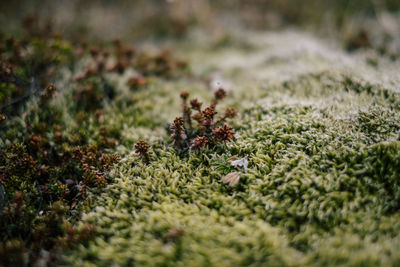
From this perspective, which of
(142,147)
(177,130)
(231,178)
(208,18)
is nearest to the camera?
(231,178)

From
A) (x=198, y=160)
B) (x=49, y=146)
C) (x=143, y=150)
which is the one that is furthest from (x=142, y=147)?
(x=49, y=146)

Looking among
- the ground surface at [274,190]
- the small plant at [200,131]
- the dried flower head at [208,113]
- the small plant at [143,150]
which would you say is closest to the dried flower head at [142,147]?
the small plant at [143,150]

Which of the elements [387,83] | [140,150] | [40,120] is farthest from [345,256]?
[40,120]

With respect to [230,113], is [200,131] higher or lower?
lower

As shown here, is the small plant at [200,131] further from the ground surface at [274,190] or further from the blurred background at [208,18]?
the blurred background at [208,18]

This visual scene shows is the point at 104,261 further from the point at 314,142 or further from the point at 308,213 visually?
the point at 314,142

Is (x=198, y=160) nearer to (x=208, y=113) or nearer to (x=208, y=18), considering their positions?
(x=208, y=113)

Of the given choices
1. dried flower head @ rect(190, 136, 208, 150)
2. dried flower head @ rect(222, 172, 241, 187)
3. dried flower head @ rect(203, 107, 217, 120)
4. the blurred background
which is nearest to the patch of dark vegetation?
dried flower head @ rect(190, 136, 208, 150)
